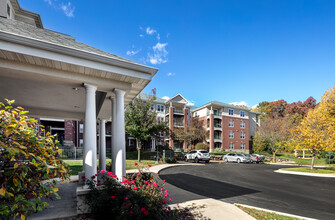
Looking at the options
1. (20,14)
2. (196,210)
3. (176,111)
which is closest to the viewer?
(196,210)

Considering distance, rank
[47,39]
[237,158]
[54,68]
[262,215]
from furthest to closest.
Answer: [237,158] < [262,215] < [54,68] < [47,39]

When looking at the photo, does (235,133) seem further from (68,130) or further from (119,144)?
(119,144)

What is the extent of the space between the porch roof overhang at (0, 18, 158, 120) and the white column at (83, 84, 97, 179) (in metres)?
0.49

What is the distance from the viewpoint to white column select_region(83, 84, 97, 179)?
496 centimetres

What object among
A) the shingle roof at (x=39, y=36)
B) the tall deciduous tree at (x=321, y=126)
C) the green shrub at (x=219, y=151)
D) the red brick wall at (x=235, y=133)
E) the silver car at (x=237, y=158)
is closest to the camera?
the shingle roof at (x=39, y=36)

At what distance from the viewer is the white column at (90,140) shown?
16.3 ft

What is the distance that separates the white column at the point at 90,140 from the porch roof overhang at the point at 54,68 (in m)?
0.49

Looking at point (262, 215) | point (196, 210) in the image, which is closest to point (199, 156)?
point (262, 215)

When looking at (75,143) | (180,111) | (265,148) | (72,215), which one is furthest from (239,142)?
(72,215)

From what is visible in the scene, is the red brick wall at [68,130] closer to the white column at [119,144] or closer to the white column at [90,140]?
the white column at [119,144]

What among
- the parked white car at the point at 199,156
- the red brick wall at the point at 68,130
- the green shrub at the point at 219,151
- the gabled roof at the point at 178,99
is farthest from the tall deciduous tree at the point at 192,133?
the red brick wall at the point at 68,130

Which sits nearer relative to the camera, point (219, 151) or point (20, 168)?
point (20, 168)

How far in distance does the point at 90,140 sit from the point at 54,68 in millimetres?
2186

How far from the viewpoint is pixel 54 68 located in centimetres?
484
